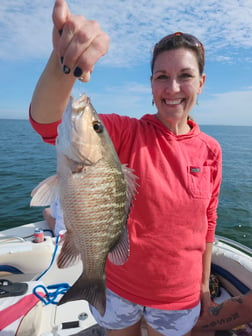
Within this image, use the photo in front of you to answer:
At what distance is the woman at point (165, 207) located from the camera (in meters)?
1.75

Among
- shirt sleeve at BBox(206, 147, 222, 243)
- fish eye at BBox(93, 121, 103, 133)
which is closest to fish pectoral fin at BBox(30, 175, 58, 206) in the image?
fish eye at BBox(93, 121, 103, 133)

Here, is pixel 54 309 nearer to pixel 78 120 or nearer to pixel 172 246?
pixel 172 246

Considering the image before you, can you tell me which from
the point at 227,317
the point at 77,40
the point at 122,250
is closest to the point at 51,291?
the point at 227,317

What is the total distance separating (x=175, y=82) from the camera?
1803mm

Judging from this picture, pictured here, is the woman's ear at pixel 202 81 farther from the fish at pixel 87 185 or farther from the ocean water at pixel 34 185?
the ocean water at pixel 34 185

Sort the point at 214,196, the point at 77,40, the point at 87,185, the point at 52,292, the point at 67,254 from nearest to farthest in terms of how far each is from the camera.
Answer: the point at 77,40 < the point at 87,185 < the point at 67,254 < the point at 214,196 < the point at 52,292

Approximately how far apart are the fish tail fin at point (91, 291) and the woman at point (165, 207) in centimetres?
23

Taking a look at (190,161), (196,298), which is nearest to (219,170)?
(190,161)

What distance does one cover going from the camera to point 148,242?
68.9 inches

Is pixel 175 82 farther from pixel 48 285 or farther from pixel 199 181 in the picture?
pixel 48 285

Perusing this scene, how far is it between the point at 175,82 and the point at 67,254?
140 cm

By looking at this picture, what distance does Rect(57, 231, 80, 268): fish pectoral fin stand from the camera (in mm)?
1502

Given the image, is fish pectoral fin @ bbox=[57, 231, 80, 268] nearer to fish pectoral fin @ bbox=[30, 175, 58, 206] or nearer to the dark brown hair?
fish pectoral fin @ bbox=[30, 175, 58, 206]

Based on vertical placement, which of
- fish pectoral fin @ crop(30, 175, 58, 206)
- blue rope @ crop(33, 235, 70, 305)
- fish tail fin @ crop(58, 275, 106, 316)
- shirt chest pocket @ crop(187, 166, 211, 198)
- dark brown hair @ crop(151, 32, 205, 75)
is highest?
dark brown hair @ crop(151, 32, 205, 75)
